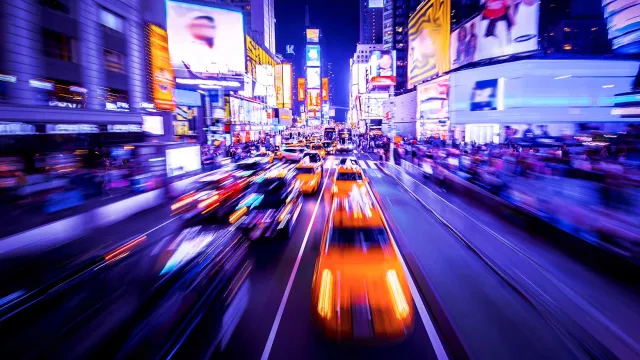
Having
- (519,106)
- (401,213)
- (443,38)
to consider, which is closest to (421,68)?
(443,38)

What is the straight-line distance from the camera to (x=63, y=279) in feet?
25.1

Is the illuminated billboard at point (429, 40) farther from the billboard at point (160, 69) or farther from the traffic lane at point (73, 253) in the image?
the traffic lane at point (73, 253)

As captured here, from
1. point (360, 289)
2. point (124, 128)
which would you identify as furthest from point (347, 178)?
point (124, 128)

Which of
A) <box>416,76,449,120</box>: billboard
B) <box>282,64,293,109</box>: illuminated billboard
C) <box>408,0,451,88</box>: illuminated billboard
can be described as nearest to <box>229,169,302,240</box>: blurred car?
<box>416,76,449,120</box>: billboard

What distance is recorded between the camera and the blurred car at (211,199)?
13352 millimetres

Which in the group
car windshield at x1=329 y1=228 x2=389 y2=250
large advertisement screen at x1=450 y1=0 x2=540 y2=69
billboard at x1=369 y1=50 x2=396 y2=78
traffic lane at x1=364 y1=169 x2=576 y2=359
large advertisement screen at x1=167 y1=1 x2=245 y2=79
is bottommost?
traffic lane at x1=364 y1=169 x2=576 y2=359

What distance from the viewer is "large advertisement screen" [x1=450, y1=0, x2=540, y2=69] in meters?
44.5

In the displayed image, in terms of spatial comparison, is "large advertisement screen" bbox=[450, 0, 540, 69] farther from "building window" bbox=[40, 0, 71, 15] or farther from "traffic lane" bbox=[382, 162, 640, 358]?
"building window" bbox=[40, 0, 71, 15]

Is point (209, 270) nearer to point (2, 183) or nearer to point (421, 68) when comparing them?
point (2, 183)

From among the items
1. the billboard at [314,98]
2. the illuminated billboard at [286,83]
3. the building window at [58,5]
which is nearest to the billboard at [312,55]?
the billboard at [314,98]

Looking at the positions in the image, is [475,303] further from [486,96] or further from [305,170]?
[486,96]

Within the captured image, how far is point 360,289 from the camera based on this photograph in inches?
230

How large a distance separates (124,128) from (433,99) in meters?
54.7

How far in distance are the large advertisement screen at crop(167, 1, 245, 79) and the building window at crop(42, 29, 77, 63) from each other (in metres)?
16.5
